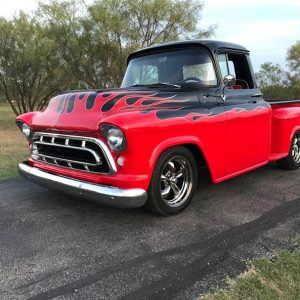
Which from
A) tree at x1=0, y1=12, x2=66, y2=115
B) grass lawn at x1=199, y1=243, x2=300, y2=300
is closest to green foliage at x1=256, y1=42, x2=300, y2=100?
tree at x1=0, y1=12, x2=66, y2=115

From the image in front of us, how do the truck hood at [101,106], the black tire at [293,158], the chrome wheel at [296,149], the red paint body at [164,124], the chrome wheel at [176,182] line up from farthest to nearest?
the chrome wheel at [296,149]
the black tire at [293,158]
the chrome wheel at [176,182]
the truck hood at [101,106]
the red paint body at [164,124]

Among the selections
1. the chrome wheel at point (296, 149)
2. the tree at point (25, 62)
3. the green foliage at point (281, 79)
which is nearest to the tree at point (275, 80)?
the green foliage at point (281, 79)

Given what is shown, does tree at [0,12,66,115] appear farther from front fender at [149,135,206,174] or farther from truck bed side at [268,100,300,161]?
front fender at [149,135,206,174]

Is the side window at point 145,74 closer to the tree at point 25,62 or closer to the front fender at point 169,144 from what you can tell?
the front fender at point 169,144

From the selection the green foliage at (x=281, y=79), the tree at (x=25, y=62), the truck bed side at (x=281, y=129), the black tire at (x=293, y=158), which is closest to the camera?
the truck bed side at (x=281, y=129)

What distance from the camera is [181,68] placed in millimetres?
5016

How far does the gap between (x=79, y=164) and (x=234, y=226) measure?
1.69 metres

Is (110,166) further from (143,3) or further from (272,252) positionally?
(143,3)

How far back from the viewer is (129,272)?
10.7 feet

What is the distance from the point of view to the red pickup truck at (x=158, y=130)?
3.89 metres

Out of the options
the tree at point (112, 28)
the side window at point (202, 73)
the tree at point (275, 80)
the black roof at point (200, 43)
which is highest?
the tree at point (112, 28)

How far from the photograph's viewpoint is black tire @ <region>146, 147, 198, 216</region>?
4.13m

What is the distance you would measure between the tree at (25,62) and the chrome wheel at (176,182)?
18301 mm

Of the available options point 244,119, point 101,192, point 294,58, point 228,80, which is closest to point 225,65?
point 228,80
